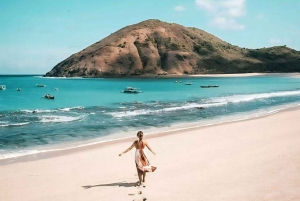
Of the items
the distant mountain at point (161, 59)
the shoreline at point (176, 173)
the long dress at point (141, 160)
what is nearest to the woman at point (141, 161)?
the long dress at point (141, 160)

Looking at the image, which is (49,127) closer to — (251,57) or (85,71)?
(85,71)

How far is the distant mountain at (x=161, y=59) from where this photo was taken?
555 ft

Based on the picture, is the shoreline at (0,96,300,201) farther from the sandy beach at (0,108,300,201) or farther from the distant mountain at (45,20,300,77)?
the distant mountain at (45,20,300,77)

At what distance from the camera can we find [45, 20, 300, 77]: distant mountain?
16912cm

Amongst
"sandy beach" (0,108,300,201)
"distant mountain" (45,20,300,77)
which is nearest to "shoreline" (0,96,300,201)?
"sandy beach" (0,108,300,201)

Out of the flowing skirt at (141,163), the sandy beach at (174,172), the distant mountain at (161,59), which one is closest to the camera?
the sandy beach at (174,172)

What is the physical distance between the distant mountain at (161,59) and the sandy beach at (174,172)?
15049 cm

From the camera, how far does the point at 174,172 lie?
443 inches

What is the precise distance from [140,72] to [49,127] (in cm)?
14354

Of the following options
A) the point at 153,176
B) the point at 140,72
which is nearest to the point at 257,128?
the point at 153,176

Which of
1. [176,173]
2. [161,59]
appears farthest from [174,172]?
[161,59]

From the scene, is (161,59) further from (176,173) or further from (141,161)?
(141,161)

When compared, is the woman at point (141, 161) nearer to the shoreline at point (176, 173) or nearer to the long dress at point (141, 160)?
the long dress at point (141, 160)

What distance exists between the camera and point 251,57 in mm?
195750
